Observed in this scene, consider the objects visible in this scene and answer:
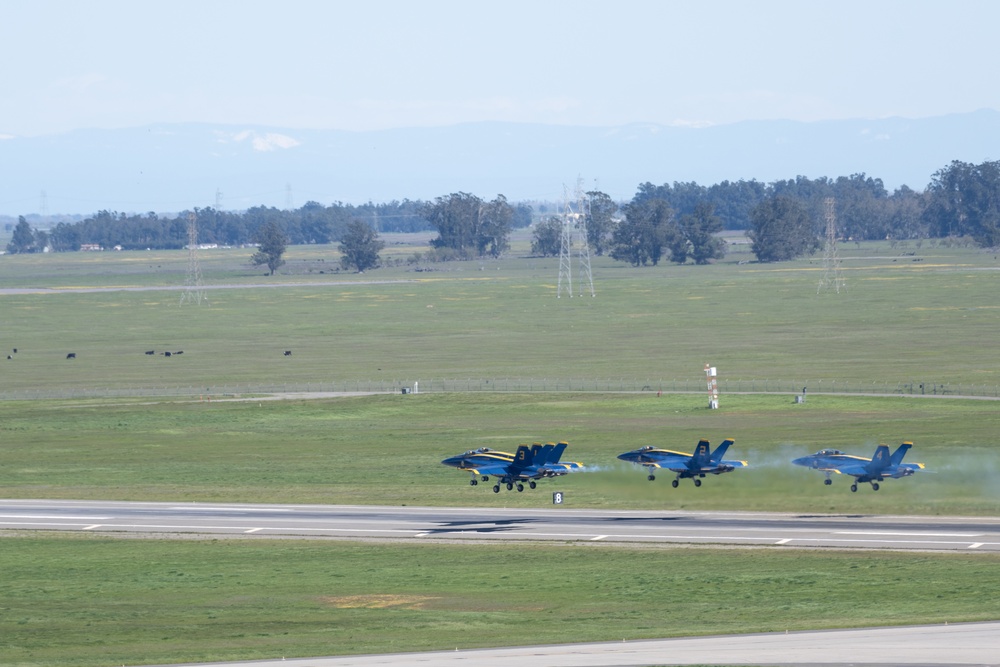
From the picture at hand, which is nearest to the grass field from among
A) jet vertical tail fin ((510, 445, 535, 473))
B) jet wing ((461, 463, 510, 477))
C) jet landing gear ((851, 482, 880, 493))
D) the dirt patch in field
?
the dirt patch in field

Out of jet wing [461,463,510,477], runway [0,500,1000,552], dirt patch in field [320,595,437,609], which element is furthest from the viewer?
jet wing [461,463,510,477]

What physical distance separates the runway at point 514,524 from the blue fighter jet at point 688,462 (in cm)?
274

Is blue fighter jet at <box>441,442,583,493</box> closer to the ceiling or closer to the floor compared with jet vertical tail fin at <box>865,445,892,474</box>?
closer to the floor

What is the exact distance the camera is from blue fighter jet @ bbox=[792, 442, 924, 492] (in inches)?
2904

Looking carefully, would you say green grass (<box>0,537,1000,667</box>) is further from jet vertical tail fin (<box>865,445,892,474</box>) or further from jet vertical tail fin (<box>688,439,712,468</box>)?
jet vertical tail fin (<box>688,439,712,468</box>)

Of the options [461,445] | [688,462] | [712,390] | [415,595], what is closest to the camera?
[415,595]

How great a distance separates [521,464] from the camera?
80.4 metres

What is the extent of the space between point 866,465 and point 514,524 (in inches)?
784

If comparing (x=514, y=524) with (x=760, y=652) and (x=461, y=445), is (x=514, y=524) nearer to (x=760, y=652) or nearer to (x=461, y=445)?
(x=461, y=445)

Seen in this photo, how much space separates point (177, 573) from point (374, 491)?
24.0 meters

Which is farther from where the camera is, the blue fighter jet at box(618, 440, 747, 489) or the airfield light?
the airfield light

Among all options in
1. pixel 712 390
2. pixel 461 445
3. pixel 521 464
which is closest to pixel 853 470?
pixel 521 464

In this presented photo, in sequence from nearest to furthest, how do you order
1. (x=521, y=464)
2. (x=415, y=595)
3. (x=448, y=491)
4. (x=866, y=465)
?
(x=415, y=595)
(x=866, y=465)
(x=521, y=464)
(x=448, y=491)

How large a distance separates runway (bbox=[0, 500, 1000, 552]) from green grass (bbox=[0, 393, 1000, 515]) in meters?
2.45
